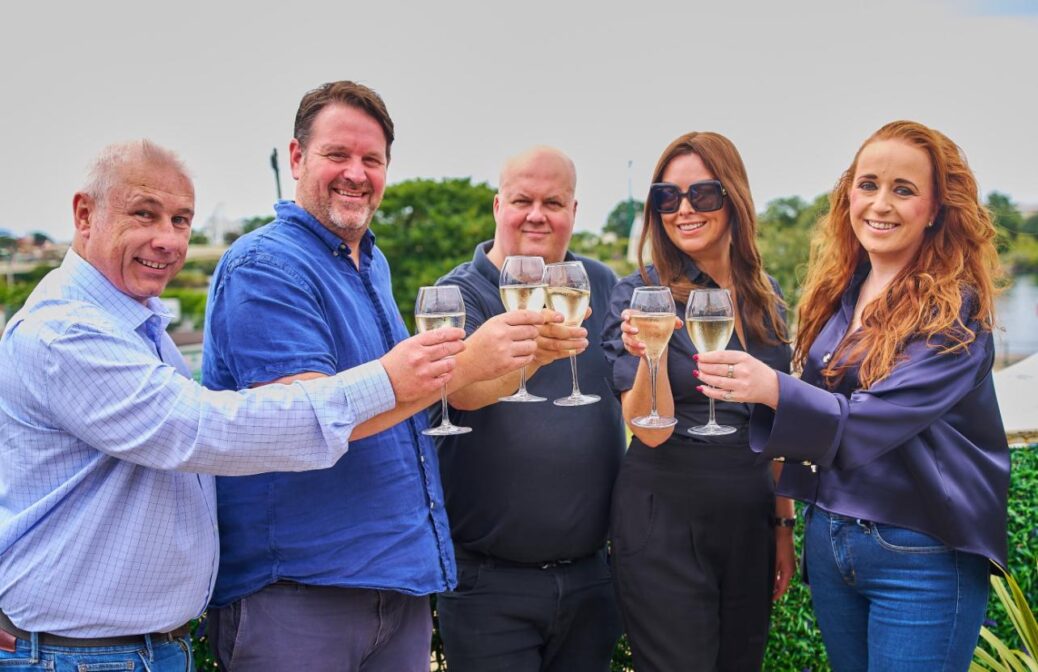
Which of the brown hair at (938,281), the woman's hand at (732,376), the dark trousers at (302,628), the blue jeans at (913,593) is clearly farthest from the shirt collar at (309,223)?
the blue jeans at (913,593)

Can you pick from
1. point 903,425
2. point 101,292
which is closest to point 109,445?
point 101,292

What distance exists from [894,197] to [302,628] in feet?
8.04

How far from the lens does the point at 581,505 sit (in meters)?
3.52

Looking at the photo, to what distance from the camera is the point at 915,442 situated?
2875 millimetres

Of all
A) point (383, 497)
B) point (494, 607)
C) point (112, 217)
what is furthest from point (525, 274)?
point (494, 607)

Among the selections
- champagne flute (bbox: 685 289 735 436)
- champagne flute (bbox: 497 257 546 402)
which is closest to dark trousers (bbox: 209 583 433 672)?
champagne flute (bbox: 497 257 546 402)

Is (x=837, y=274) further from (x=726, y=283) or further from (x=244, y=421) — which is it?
(x=244, y=421)

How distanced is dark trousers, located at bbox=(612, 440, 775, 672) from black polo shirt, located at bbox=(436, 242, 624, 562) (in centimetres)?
24

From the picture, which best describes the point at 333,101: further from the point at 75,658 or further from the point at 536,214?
the point at 75,658

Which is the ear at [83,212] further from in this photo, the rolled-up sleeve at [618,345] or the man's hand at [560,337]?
the rolled-up sleeve at [618,345]

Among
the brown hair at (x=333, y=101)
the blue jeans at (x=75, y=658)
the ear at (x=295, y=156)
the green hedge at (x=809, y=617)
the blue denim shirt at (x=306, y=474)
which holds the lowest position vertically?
the green hedge at (x=809, y=617)

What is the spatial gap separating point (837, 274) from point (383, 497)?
1.95 metres

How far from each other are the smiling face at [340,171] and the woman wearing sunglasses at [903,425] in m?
1.25

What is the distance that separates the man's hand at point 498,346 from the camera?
2.54m
